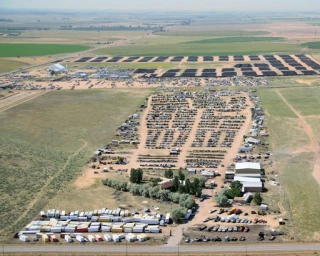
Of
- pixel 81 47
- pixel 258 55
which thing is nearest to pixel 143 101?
pixel 258 55

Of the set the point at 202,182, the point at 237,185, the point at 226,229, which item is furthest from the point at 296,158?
the point at 226,229

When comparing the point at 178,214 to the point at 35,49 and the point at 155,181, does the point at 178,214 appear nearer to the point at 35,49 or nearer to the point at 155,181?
the point at 155,181

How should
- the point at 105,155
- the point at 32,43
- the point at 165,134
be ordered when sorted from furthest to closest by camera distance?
the point at 32,43 → the point at 165,134 → the point at 105,155

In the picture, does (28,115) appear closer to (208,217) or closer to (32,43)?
(208,217)

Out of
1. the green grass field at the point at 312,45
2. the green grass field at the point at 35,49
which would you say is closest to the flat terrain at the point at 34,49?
the green grass field at the point at 35,49

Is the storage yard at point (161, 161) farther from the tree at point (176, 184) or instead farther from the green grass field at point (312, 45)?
the green grass field at point (312, 45)
